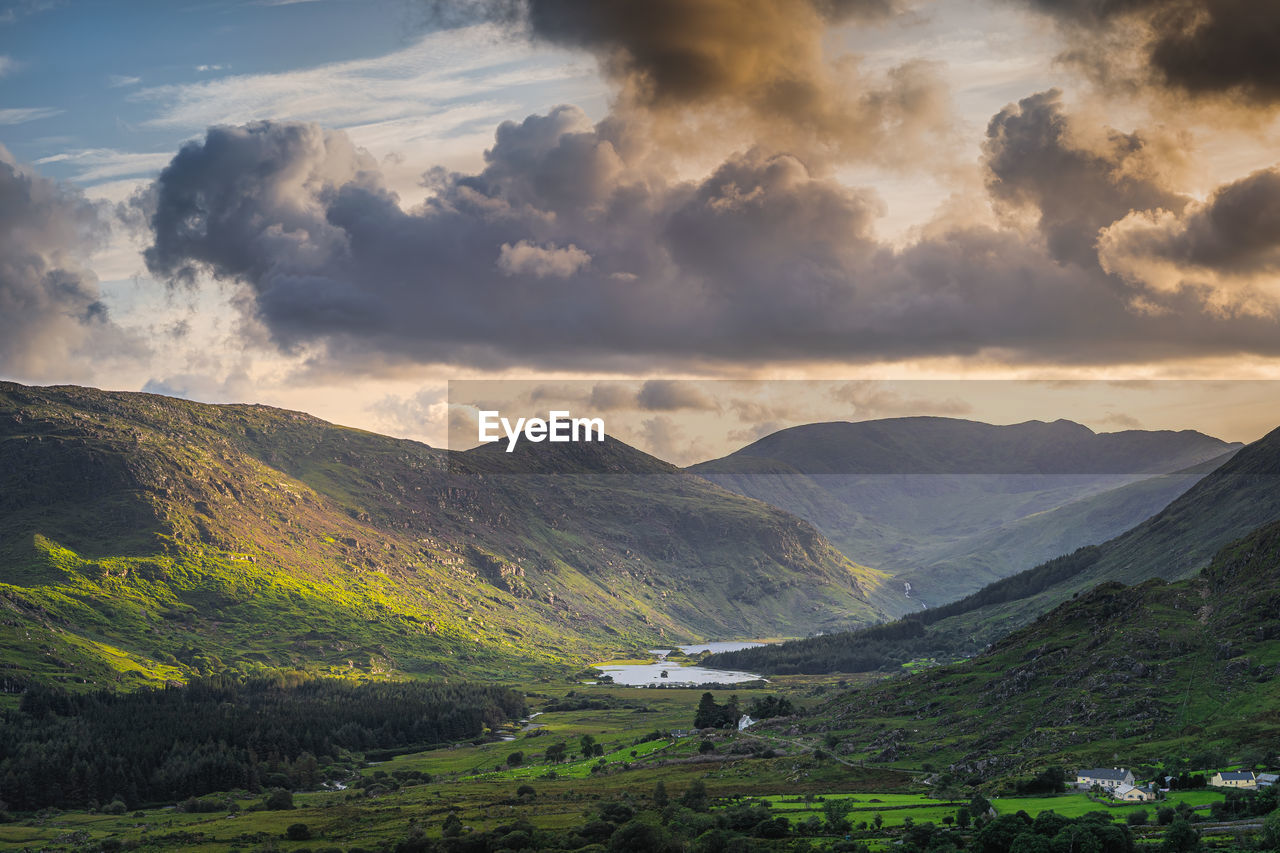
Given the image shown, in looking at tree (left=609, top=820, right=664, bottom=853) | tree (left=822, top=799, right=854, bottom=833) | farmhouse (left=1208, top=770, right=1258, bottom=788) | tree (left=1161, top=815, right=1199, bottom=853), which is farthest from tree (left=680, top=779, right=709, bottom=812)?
farmhouse (left=1208, top=770, right=1258, bottom=788)

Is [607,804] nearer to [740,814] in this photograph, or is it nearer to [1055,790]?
[740,814]

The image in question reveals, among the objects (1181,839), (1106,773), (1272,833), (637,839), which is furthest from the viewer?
(1106,773)

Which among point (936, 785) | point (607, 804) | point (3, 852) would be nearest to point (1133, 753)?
point (936, 785)

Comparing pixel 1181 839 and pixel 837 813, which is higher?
pixel 1181 839

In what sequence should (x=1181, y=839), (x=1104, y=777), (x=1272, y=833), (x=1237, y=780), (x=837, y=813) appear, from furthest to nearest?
1. (x=1104, y=777)
2. (x=837, y=813)
3. (x=1237, y=780)
4. (x=1181, y=839)
5. (x=1272, y=833)

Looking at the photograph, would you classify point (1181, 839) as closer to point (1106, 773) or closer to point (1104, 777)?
point (1104, 777)

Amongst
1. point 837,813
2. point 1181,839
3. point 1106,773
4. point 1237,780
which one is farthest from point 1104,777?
point 837,813

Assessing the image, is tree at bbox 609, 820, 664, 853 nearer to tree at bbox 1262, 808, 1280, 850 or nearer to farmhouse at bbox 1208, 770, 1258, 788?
tree at bbox 1262, 808, 1280, 850

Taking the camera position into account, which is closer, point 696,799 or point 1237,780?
point 1237,780
